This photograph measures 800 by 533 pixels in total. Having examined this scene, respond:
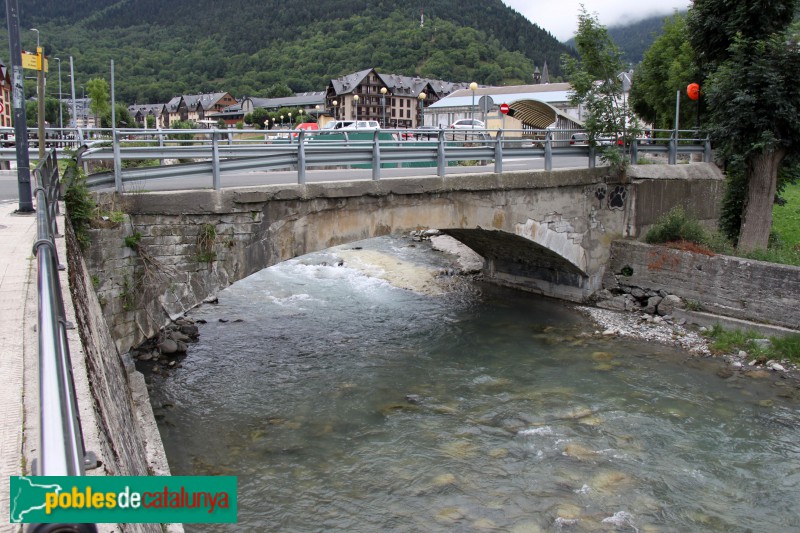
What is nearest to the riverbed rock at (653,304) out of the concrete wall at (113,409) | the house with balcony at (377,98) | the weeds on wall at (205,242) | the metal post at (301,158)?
the metal post at (301,158)

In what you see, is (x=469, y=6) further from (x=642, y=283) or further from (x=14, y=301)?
(x=14, y=301)

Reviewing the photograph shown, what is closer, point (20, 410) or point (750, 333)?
point (20, 410)

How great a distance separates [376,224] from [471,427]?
4.67 meters

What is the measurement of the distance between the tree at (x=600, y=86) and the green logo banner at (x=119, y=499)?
17012 mm

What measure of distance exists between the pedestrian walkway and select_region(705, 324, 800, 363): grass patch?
1289 cm

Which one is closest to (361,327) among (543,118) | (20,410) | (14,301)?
(14,301)

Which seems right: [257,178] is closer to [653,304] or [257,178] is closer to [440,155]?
[440,155]

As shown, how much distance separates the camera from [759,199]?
1791 centimetres

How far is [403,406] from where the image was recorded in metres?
11.5

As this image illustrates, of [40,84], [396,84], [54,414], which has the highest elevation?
[396,84]

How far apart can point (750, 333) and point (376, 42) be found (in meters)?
153

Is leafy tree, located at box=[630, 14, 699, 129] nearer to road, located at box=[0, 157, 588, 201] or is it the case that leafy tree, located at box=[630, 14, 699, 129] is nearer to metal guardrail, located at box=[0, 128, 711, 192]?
road, located at box=[0, 157, 588, 201]

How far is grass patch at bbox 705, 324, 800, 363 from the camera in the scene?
45.5ft

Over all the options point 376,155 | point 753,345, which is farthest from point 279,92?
point 753,345
